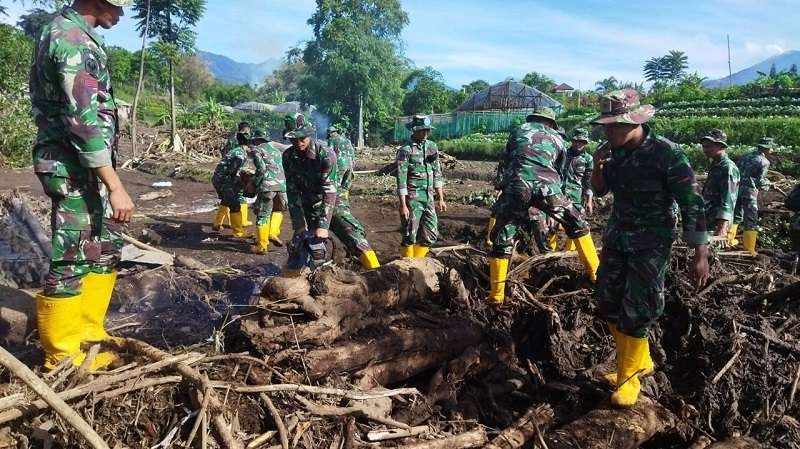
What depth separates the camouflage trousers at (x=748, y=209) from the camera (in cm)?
922

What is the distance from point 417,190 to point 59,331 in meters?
4.94

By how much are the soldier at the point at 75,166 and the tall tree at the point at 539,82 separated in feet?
178

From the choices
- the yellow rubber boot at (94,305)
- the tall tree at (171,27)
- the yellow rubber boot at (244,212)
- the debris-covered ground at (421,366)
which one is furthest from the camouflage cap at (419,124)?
the tall tree at (171,27)

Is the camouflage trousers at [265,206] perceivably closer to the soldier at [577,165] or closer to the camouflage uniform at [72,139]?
the soldier at [577,165]

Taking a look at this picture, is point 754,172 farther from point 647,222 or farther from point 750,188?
point 647,222

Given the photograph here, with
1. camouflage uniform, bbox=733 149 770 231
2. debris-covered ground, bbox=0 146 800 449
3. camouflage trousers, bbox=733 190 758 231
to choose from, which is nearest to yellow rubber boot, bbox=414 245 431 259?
debris-covered ground, bbox=0 146 800 449

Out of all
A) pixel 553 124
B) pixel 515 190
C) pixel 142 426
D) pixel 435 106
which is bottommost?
pixel 142 426

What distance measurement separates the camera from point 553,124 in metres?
6.02

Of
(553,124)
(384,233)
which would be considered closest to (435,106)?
(384,233)

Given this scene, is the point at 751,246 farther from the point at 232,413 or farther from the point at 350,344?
the point at 232,413

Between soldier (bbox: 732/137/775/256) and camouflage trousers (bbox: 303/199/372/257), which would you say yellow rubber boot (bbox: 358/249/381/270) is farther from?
soldier (bbox: 732/137/775/256)

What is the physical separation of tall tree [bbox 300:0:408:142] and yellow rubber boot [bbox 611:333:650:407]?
37.8 metres

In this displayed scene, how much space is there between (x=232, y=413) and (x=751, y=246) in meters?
9.32

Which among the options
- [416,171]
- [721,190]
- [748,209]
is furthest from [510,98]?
[416,171]
